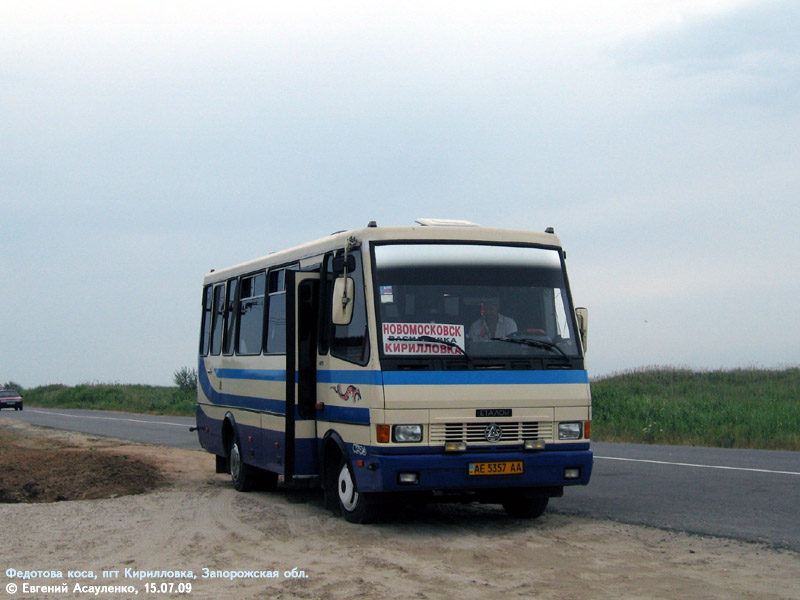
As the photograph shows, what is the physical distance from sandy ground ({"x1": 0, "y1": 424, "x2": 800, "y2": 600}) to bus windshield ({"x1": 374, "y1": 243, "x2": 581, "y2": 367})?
5.90 feet

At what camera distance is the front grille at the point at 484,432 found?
968 cm

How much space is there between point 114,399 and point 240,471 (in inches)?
2211

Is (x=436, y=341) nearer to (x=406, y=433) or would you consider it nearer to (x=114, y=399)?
(x=406, y=433)

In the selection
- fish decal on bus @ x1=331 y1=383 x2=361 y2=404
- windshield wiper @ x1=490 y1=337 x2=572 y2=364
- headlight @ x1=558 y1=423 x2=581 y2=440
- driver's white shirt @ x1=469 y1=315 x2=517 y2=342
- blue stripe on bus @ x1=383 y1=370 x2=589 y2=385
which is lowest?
headlight @ x1=558 y1=423 x2=581 y2=440

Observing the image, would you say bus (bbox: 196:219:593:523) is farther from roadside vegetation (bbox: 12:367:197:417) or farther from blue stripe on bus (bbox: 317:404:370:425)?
roadside vegetation (bbox: 12:367:197:417)

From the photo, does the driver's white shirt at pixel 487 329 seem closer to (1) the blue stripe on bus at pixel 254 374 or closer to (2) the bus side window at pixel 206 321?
(1) the blue stripe on bus at pixel 254 374

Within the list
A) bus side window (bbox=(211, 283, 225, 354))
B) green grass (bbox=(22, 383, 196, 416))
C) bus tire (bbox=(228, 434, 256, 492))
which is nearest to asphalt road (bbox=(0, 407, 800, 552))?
bus tire (bbox=(228, 434, 256, 492))

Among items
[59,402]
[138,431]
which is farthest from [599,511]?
[59,402]

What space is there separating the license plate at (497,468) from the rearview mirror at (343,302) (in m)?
1.88

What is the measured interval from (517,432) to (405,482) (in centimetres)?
122

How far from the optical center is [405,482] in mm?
9562

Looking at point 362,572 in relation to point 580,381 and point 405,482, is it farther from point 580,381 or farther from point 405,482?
point 580,381

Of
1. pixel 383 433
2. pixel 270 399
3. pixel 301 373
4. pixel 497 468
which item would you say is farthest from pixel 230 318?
pixel 497 468

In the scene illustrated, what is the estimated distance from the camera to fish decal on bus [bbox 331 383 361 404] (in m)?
10.1
